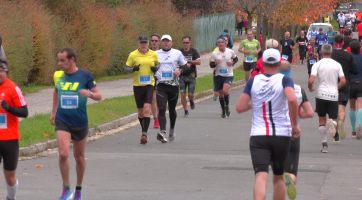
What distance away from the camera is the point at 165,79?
40.2 ft

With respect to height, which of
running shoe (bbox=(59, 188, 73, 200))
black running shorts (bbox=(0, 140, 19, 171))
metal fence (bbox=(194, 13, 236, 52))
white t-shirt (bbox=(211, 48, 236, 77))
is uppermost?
black running shorts (bbox=(0, 140, 19, 171))

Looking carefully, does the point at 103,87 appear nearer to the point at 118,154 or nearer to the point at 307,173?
the point at 118,154

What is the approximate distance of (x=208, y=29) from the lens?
4566 cm

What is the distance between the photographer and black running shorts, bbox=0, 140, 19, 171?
652cm

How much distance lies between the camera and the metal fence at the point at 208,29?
4262 cm

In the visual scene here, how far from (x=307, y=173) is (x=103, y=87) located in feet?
46.5

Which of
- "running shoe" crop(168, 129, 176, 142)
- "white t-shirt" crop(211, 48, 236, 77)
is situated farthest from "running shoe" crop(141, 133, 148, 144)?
Result: "white t-shirt" crop(211, 48, 236, 77)

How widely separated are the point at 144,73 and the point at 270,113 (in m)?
5.99

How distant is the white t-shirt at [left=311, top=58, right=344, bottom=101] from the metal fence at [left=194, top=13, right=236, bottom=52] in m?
30.1

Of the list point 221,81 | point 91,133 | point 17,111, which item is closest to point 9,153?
point 17,111

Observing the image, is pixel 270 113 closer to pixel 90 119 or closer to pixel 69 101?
pixel 69 101

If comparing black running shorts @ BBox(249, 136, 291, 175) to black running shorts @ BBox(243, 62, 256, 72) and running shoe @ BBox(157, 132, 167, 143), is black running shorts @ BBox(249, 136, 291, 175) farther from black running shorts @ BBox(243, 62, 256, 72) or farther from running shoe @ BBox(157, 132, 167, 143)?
black running shorts @ BBox(243, 62, 256, 72)

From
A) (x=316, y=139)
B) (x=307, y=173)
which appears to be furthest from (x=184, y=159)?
(x=316, y=139)

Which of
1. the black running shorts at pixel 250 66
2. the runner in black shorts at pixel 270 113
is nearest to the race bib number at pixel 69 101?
the runner in black shorts at pixel 270 113
